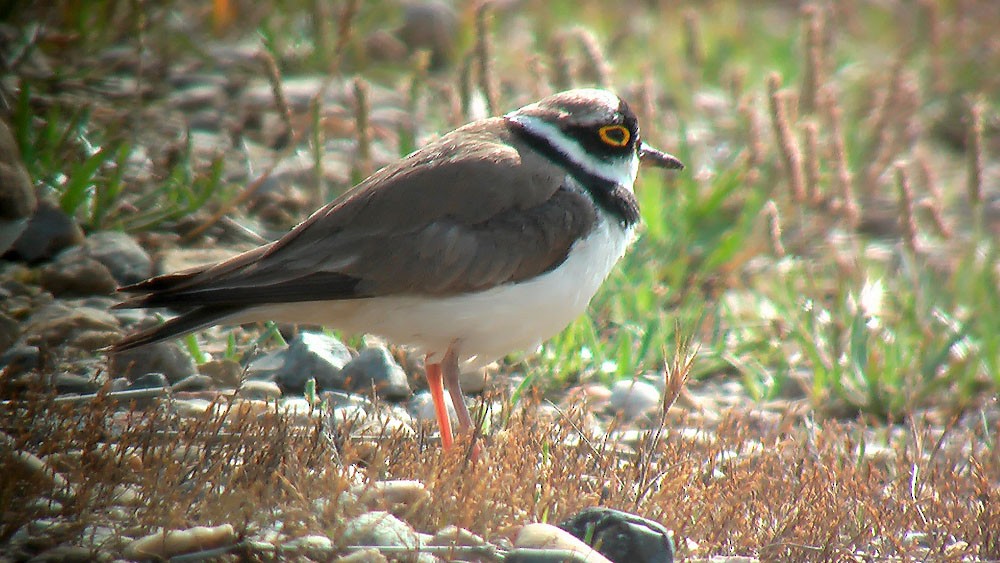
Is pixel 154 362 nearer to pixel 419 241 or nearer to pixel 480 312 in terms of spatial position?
pixel 419 241

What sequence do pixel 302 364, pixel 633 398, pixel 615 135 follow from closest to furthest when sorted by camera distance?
pixel 615 135 → pixel 302 364 → pixel 633 398

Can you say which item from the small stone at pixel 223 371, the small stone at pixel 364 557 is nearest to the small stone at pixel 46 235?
the small stone at pixel 223 371

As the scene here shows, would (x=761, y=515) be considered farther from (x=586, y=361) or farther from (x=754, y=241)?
(x=754, y=241)

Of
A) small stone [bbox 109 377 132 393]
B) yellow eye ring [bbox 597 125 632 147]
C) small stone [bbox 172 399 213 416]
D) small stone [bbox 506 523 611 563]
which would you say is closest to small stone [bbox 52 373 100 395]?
small stone [bbox 109 377 132 393]

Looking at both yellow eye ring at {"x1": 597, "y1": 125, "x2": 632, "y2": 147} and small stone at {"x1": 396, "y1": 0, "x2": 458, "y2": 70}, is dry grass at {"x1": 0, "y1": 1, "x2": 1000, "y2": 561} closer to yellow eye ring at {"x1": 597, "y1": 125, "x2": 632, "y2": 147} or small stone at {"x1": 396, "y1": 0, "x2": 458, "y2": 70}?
small stone at {"x1": 396, "y1": 0, "x2": 458, "y2": 70}

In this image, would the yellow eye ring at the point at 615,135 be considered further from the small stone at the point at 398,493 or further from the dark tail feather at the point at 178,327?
the small stone at the point at 398,493

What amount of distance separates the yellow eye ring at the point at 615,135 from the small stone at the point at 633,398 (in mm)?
1040

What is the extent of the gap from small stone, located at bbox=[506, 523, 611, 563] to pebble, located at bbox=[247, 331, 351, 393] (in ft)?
5.47

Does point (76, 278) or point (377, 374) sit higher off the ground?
point (76, 278)

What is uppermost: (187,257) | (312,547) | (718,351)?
(187,257)

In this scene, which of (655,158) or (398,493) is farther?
(655,158)

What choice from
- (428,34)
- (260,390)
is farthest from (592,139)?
(428,34)

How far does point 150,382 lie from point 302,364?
636 mm

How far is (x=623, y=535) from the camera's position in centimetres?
323
